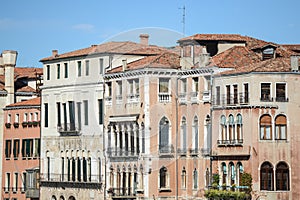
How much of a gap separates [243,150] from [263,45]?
5990 millimetres

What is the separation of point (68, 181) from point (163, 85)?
8.13 metres

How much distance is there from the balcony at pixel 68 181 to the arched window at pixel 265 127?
11362 millimetres


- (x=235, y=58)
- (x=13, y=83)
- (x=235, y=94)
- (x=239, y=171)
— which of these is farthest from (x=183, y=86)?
(x=13, y=83)

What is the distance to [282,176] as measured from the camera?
48.7 metres

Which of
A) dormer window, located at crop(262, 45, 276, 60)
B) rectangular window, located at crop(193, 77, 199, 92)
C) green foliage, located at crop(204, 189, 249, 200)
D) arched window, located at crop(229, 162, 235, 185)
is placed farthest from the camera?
rectangular window, located at crop(193, 77, 199, 92)

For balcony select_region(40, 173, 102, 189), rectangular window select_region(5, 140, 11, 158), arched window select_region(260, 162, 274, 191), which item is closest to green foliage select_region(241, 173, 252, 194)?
arched window select_region(260, 162, 274, 191)

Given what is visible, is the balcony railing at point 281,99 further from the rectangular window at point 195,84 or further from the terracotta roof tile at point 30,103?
the terracotta roof tile at point 30,103

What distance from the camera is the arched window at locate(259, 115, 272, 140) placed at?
160 ft

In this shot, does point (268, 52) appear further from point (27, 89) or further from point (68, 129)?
point (27, 89)

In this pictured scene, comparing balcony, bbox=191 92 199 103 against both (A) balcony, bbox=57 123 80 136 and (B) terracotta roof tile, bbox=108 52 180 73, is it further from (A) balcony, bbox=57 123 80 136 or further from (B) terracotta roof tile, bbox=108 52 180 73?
(A) balcony, bbox=57 123 80 136

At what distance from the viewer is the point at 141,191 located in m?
53.7

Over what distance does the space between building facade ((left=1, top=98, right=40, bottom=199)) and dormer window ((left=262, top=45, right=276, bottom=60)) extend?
52.9 ft

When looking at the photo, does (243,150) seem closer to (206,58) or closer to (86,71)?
(206,58)

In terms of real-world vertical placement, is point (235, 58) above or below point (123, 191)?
above
